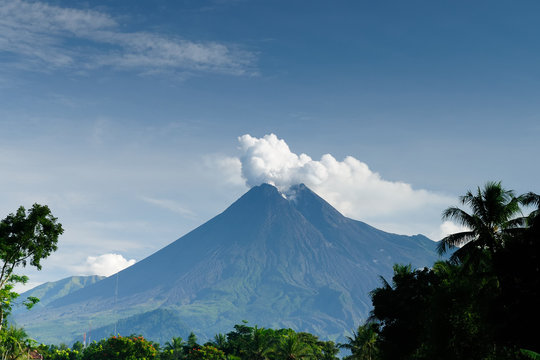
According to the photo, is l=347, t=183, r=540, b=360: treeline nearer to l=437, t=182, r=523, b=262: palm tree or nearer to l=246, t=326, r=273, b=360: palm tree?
l=437, t=182, r=523, b=262: palm tree

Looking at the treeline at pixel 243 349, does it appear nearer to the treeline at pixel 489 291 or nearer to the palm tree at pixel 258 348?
the palm tree at pixel 258 348

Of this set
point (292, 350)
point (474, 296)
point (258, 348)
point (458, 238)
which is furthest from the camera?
point (258, 348)

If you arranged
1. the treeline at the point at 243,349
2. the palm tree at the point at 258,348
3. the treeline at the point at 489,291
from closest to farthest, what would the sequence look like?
1. the treeline at the point at 489,291
2. the treeline at the point at 243,349
3. the palm tree at the point at 258,348

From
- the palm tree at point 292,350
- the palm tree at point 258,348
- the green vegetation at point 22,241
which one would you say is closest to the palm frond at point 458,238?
the green vegetation at point 22,241

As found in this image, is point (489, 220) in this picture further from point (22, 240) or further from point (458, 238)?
point (22, 240)

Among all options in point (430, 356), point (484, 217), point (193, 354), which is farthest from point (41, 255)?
point (193, 354)

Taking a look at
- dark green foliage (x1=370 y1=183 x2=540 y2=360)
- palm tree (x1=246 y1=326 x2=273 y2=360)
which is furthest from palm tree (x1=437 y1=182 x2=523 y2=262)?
→ palm tree (x1=246 y1=326 x2=273 y2=360)

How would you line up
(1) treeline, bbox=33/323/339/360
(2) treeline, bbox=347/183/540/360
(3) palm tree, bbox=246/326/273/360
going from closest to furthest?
1. (2) treeline, bbox=347/183/540/360
2. (1) treeline, bbox=33/323/339/360
3. (3) palm tree, bbox=246/326/273/360

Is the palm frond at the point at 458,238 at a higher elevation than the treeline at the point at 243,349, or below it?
higher

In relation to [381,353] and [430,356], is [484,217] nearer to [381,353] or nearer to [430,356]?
[430,356]

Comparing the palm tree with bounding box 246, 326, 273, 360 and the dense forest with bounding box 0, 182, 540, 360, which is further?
the palm tree with bounding box 246, 326, 273, 360

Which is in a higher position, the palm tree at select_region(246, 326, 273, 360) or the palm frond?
the palm frond

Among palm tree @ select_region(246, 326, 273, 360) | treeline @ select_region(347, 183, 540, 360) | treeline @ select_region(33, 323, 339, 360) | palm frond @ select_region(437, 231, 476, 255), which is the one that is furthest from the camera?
palm tree @ select_region(246, 326, 273, 360)

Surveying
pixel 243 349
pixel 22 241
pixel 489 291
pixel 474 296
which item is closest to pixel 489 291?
pixel 489 291
